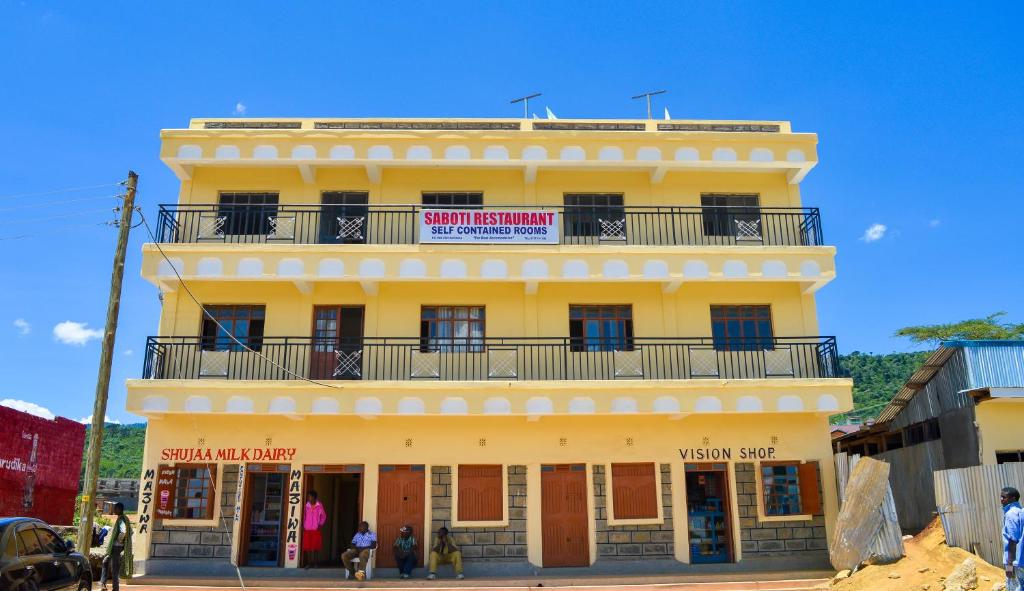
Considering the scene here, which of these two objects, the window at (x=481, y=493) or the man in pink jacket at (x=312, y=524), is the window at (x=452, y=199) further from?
the man in pink jacket at (x=312, y=524)

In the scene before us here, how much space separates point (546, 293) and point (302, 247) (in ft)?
19.2

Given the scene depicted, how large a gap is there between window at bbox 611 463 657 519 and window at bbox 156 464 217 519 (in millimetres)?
9136

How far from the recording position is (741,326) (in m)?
20.1

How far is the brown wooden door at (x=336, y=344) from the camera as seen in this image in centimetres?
1930

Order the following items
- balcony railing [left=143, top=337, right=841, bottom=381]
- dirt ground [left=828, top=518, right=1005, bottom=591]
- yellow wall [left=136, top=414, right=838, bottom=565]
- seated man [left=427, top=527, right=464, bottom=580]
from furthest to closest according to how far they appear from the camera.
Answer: balcony railing [left=143, top=337, right=841, bottom=381] < yellow wall [left=136, top=414, right=838, bottom=565] < seated man [left=427, top=527, right=464, bottom=580] < dirt ground [left=828, top=518, right=1005, bottom=591]

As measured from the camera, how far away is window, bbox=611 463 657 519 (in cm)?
1873

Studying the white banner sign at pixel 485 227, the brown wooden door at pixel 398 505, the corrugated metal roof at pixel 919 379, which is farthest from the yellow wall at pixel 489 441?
the white banner sign at pixel 485 227

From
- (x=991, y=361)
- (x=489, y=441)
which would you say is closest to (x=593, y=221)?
(x=489, y=441)

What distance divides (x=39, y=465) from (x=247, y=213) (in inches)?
414

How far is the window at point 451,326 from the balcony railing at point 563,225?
189 centimetres

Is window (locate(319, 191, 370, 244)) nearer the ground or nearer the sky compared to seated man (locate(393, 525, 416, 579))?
nearer the sky

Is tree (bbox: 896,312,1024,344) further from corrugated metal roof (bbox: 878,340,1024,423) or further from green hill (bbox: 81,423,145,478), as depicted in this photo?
green hill (bbox: 81,423,145,478)

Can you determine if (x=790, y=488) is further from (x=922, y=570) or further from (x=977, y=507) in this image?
(x=977, y=507)

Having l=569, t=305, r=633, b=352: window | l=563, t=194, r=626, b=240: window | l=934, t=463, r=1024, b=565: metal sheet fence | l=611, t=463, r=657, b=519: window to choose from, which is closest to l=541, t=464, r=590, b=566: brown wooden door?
l=611, t=463, r=657, b=519: window
